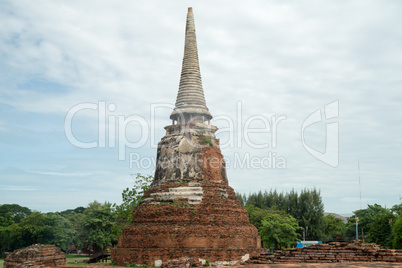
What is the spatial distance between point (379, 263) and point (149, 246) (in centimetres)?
1250

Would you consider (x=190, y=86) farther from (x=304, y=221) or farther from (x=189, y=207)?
(x=304, y=221)

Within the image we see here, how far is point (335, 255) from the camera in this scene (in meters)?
18.2

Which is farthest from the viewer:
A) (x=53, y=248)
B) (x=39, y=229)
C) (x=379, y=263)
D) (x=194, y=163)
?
(x=39, y=229)

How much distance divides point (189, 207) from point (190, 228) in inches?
56.6

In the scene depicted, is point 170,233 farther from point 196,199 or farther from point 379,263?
point 379,263

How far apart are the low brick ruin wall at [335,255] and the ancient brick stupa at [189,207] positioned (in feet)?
13.2

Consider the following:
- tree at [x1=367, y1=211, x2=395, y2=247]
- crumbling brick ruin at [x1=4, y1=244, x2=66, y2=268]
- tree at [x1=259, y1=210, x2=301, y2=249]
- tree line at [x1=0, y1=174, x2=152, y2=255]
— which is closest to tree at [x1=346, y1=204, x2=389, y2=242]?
tree at [x1=367, y1=211, x2=395, y2=247]

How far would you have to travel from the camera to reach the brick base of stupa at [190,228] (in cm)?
2223

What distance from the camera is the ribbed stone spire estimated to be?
28.1 meters

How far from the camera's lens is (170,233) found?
22562 mm

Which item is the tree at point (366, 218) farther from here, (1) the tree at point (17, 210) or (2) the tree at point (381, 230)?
(1) the tree at point (17, 210)

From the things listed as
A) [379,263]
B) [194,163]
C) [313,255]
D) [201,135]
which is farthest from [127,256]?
[379,263]

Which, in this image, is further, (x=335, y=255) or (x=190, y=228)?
(x=190, y=228)

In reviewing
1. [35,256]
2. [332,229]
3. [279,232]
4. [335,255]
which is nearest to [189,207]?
[335,255]
